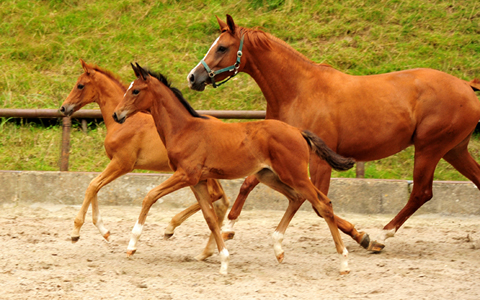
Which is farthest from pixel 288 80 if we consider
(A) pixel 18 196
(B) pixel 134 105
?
(A) pixel 18 196

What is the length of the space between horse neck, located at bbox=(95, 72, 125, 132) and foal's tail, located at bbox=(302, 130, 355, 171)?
2.12m

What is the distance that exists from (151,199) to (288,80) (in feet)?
5.52

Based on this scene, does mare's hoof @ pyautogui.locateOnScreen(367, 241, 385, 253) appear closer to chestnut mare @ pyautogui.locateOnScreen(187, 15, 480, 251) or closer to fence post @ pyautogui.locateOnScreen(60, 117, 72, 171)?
chestnut mare @ pyautogui.locateOnScreen(187, 15, 480, 251)

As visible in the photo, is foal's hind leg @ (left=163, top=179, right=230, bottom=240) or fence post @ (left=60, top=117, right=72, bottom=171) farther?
fence post @ (left=60, top=117, right=72, bottom=171)

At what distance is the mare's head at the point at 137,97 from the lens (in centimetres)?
427

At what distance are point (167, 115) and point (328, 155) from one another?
133 centimetres

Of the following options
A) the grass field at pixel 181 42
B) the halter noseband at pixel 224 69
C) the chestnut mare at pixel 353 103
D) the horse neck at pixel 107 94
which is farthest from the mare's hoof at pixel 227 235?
the grass field at pixel 181 42

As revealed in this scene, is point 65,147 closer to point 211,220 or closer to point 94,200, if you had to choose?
point 94,200

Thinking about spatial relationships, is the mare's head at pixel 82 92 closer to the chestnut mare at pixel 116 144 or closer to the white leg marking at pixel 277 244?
the chestnut mare at pixel 116 144

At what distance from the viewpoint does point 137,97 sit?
170 inches

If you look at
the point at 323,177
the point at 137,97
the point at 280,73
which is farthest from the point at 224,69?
the point at 323,177

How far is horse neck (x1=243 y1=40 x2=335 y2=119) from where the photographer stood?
192 inches

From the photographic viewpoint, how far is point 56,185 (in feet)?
22.2

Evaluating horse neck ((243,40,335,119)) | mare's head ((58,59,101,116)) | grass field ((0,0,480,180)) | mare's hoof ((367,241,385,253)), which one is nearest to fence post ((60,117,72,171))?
grass field ((0,0,480,180))
